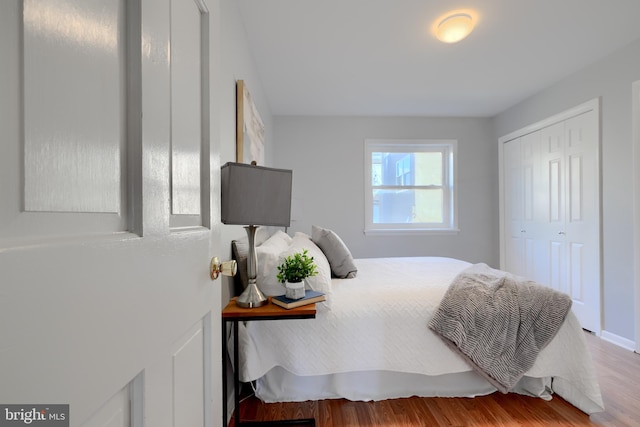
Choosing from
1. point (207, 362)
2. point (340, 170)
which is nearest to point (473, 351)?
point (207, 362)

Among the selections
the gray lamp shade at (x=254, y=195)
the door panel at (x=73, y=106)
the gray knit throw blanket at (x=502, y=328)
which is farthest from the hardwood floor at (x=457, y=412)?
the door panel at (x=73, y=106)

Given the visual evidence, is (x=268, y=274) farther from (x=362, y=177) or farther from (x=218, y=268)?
(x=362, y=177)

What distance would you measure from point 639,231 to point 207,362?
131 inches

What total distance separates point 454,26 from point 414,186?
239cm

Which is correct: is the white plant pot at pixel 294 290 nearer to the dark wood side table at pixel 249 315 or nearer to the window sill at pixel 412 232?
the dark wood side table at pixel 249 315

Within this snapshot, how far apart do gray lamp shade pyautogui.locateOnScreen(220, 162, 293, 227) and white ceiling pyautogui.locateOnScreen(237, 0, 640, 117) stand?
1394mm

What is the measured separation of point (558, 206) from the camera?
3.18 meters

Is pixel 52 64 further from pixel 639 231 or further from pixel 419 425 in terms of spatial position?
pixel 639 231

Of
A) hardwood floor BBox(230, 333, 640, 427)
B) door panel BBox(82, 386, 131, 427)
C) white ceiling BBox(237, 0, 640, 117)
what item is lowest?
hardwood floor BBox(230, 333, 640, 427)

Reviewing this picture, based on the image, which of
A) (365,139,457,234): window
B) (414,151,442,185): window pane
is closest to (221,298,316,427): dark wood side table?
(365,139,457,234): window

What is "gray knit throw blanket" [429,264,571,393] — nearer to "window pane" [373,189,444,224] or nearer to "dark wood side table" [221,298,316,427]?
"dark wood side table" [221,298,316,427]

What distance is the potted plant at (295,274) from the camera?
1.48 metres

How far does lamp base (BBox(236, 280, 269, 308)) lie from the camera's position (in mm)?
1443

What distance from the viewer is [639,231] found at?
7.86ft
